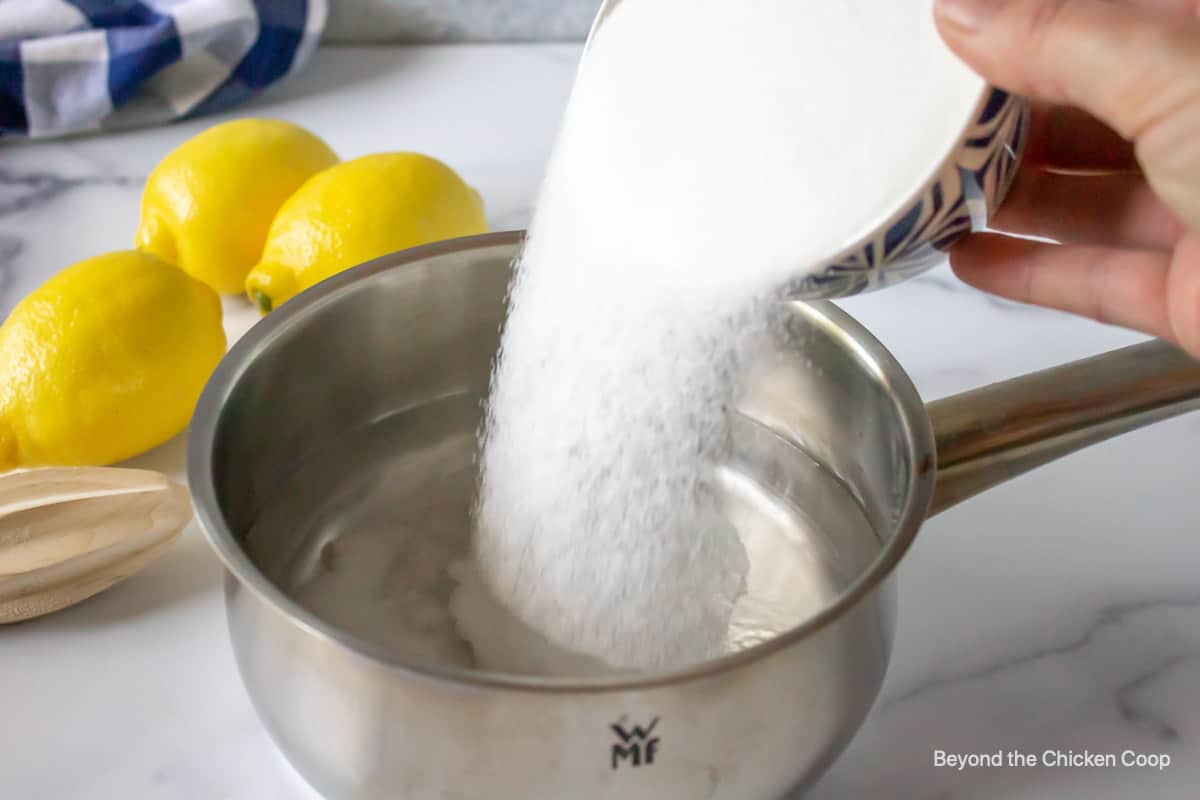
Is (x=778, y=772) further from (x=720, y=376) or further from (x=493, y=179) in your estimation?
(x=493, y=179)

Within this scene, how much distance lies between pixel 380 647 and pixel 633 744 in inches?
3.7

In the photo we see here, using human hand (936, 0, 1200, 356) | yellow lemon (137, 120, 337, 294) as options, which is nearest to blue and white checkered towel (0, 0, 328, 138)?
yellow lemon (137, 120, 337, 294)

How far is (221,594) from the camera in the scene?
2.15 feet

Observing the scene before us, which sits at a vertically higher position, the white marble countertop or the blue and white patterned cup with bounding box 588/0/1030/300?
the blue and white patterned cup with bounding box 588/0/1030/300

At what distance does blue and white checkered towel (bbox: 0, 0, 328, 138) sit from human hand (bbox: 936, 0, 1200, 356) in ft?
2.21

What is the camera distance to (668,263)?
53 cm

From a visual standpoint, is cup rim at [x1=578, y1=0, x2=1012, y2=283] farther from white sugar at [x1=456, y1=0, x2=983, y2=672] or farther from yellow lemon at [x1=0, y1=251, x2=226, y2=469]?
yellow lemon at [x1=0, y1=251, x2=226, y2=469]

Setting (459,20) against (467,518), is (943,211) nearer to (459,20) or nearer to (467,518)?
(467,518)

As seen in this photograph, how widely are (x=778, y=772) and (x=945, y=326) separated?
483mm

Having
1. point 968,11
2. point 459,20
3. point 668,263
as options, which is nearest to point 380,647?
point 668,263

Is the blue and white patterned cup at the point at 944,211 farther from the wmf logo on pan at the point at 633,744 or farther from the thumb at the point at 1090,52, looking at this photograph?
the wmf logo on pan at the point at 633,744

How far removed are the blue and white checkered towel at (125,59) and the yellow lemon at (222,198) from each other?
0.23m

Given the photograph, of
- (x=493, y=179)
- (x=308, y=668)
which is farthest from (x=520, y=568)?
(x=493, y=179)

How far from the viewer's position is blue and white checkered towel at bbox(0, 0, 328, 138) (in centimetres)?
102
